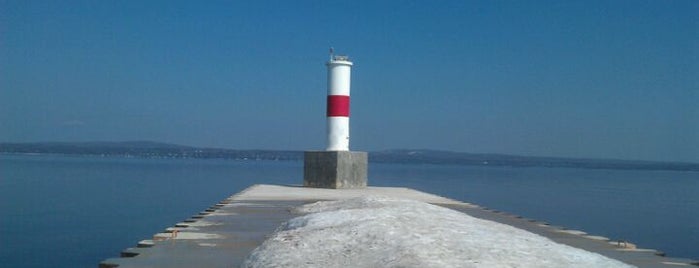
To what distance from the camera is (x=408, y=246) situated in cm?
608

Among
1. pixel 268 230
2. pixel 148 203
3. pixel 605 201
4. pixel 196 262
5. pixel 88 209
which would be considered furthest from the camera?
pixel 605 201

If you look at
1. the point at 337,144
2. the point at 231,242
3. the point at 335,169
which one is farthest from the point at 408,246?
the point at 337,144

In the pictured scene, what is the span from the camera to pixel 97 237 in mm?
23141

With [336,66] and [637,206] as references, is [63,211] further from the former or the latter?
[637,206]

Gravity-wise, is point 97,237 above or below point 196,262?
below

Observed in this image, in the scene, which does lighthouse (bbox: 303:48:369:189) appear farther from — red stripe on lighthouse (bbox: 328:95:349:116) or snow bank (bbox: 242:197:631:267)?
snow bank (bbox: 242:197:631:267)

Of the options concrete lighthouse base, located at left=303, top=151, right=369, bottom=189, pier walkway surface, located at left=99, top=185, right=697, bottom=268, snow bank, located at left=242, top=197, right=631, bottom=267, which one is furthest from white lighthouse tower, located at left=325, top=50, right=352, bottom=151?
snow bank, located at left=242, top=197, right=631, bottom=267

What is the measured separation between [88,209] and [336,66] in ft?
53.8

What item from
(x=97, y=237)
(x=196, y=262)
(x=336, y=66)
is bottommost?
(x=97, y=237)

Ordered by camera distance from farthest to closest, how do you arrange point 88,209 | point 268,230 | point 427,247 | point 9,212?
1. point 88,209
2. point 9,212
3. point 268,230
4. point 427,247

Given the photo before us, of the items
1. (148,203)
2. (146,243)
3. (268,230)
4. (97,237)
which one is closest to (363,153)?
Answer: (97,237)

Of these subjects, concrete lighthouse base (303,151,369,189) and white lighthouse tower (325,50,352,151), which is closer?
concrete lighthouse base (303,151,369,189)

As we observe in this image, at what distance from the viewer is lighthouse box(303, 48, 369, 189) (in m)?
20.4

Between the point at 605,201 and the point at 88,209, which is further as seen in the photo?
the point at 605,201
